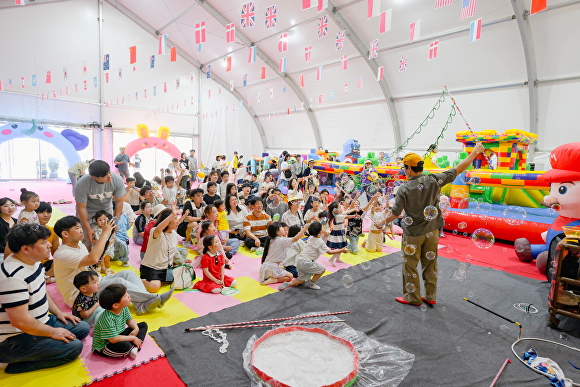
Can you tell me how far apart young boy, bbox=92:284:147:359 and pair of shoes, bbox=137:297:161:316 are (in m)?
0.57

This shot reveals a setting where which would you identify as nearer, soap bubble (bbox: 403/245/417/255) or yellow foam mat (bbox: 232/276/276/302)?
soap bubble (bbox: 403/245/417/255)

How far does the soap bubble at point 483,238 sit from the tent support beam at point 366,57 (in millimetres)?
10279

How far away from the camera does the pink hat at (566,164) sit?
3.78m

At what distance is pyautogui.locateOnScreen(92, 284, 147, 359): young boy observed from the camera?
2.45 meters

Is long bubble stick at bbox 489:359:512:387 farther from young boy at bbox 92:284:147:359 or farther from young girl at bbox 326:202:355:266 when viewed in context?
young boy at bbox 92:284:147:359

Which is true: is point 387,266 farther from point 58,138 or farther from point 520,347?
point 58,138

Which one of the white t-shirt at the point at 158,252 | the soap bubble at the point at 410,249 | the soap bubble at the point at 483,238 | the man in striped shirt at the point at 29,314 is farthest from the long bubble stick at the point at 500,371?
the white t-shirt at the point at 158,252

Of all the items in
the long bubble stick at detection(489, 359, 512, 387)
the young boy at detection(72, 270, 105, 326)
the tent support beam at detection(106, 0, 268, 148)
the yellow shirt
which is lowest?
the long bubble stick at detection(489, 359, 512, 387)

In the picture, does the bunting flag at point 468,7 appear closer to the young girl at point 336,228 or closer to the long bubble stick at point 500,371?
the young girl at point 336,228

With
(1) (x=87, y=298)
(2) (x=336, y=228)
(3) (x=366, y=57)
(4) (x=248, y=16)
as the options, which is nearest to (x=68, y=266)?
(1) (x=87, y=298)

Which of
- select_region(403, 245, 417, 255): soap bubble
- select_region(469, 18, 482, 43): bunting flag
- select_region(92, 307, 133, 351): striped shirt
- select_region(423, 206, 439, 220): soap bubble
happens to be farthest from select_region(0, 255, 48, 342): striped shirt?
select_region(469, 18, 482, 43): bunting flag

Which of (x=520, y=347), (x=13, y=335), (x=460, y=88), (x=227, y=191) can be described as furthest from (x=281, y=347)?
(x=460, y=88)

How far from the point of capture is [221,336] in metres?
2.80

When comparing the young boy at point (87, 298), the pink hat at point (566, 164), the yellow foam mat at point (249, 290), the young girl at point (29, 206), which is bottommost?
the yellow foam mat at point (249, 290)
